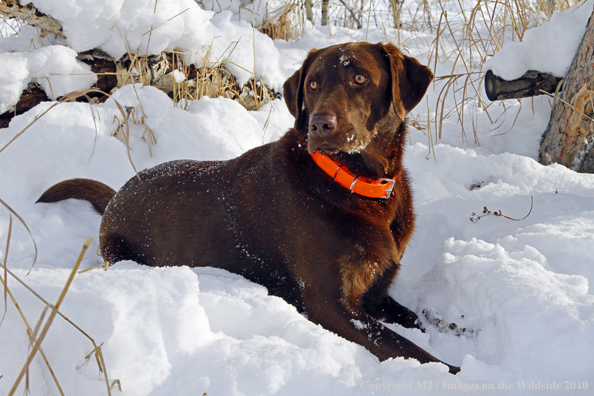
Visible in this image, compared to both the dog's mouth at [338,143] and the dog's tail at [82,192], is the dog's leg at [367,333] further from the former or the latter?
the dog's tail at [82,192]

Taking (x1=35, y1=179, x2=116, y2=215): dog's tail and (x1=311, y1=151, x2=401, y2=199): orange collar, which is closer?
(x1=311, y1=151, x2=401, y2=199): orange collar

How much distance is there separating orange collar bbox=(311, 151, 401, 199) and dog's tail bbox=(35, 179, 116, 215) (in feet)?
5.57

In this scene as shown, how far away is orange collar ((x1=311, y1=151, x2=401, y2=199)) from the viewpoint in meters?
2.06

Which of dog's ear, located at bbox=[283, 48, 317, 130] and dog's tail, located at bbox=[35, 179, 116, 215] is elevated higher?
dog's ear, located at bbox=[283, 48, 317, 130]

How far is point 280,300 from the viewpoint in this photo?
1753 mm

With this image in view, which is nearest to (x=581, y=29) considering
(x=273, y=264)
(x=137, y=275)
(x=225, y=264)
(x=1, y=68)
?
(x=273, y=264)

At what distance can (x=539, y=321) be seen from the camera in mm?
1534

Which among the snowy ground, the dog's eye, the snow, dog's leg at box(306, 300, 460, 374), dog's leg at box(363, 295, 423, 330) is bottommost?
dog's leg at box(363, 295, 423, 330)

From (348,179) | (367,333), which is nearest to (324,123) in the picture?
(348,179)

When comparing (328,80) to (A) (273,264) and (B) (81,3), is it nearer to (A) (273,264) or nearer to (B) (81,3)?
(A) (273,264)

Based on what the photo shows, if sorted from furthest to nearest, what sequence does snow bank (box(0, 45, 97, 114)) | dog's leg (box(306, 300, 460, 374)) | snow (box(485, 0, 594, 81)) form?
snow bank (box(0, 45, 97, 114))
snow (box(485, 0, 594, 81))
dog's leg (box(306, 300, 460, 374))

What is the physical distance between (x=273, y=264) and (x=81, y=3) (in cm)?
292

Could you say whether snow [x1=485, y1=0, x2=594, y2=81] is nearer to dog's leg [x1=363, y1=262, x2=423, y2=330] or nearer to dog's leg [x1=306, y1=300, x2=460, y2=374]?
dog's leg [x1=363, y1=262, x2=423, y2=330]

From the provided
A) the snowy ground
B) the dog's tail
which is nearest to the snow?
the snowy ground
